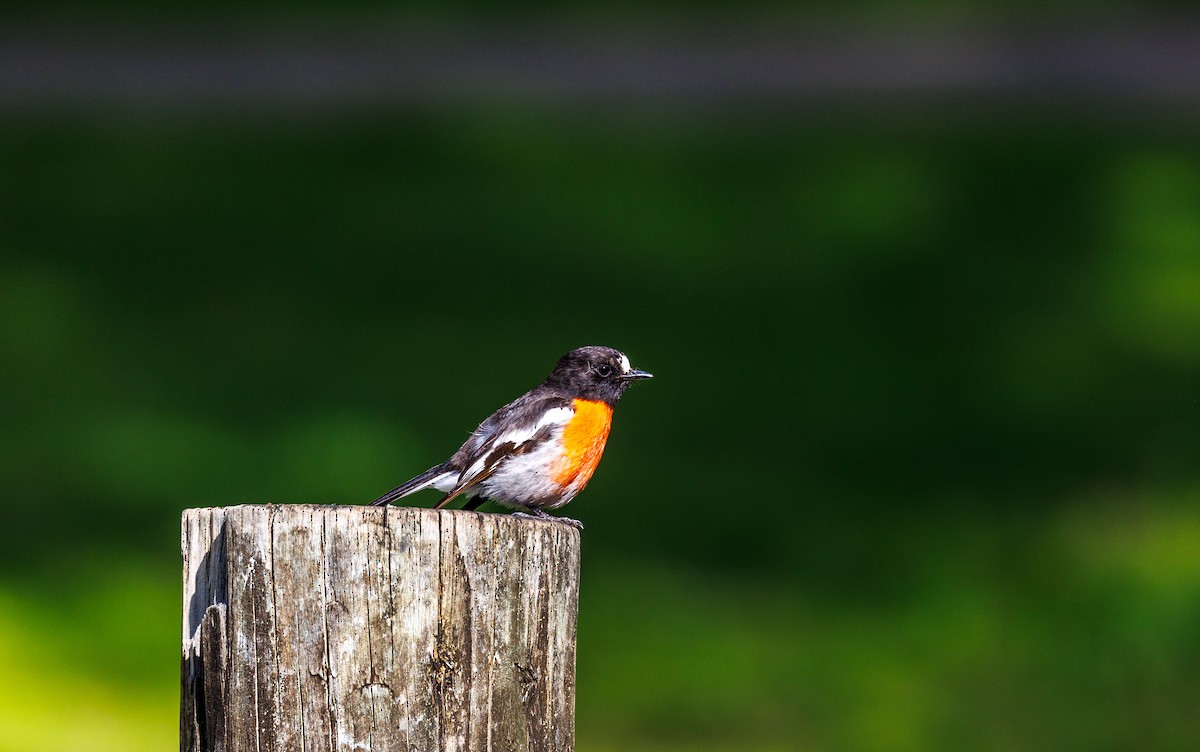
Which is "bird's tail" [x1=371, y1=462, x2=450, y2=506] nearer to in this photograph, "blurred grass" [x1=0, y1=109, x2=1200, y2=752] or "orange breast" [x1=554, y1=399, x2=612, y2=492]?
"orange breast" [x1=554, y1=399, x2=612, y2=492]

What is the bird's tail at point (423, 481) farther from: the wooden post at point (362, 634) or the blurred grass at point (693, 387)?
the blurred grass at point (693, 387)

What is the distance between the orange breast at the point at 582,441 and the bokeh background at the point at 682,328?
297 centimetres

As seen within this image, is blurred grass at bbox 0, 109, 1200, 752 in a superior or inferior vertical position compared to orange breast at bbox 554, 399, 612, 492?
superior

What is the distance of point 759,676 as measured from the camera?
9.32 metres

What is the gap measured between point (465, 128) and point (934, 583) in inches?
284

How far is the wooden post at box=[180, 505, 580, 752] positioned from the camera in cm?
328

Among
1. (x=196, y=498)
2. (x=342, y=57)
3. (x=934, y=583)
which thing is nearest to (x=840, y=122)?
(x=342, y=57)

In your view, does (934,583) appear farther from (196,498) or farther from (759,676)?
(196,498)

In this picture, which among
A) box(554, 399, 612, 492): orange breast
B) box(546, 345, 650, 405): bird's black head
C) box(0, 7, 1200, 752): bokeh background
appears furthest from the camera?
box(0, 7, 1200, 752): bokeh background

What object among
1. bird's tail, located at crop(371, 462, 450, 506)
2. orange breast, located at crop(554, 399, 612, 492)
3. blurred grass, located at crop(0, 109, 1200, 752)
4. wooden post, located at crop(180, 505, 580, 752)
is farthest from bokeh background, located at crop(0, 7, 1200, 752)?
wooden post, located at crop(180, 505, 580, 752)

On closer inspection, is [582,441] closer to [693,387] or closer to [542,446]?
[542,446]

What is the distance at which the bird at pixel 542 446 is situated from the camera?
581 cm

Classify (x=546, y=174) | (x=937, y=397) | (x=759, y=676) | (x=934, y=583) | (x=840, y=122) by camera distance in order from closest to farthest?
(x=759, y=676) → (x=934, y=583) → (x=937, y=397) → (x=546, y=174) → (x=840, y=122)

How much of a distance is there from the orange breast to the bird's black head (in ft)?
0.21
